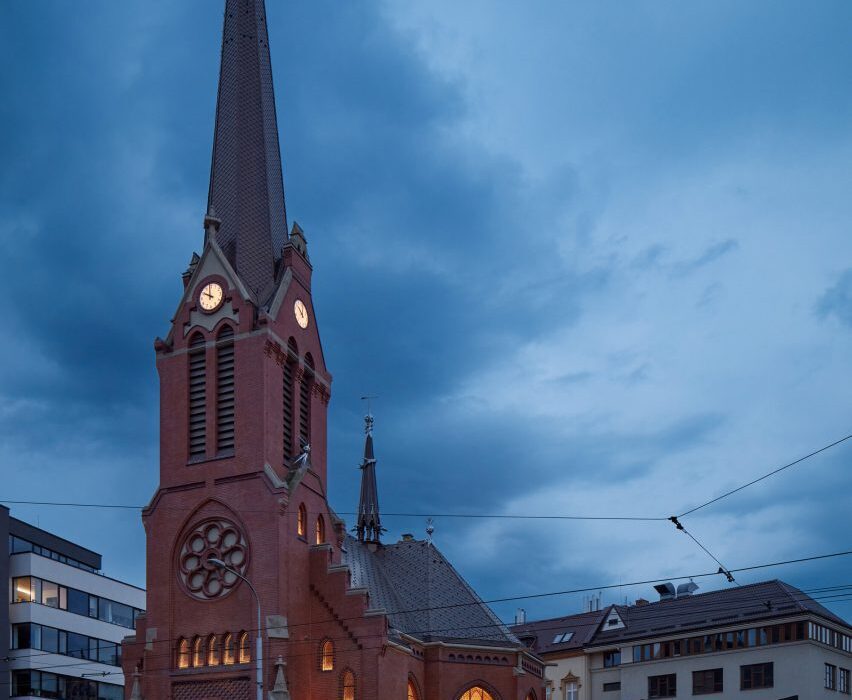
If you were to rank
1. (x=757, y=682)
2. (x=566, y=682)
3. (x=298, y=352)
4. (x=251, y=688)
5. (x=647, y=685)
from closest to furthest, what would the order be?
(x=251, y=688)
(x=298, y=352)
(x=757, y=682)
(x=647, y=685)
(x=566, y=682)

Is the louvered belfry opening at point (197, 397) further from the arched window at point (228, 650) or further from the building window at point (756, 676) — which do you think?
the building window at point (756, 676)

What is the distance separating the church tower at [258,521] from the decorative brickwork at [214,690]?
65 millimetres

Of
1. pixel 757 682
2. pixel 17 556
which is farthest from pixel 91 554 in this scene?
pixel 757 682

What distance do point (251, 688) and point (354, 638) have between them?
5.56 m

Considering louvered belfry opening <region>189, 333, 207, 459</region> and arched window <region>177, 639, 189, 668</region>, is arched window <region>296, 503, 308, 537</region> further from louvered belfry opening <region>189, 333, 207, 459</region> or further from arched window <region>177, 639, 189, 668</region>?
arched window <region>177, 639, 189, 668</region>

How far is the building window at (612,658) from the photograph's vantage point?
93562 mm

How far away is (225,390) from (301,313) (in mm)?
6702

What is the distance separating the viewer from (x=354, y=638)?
5669cm

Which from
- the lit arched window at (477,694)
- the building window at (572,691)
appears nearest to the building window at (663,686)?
Answer: the building window at (572,691)

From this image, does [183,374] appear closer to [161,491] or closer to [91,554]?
[161,491]

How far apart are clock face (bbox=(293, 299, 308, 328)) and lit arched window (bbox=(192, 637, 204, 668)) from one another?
17.2 meters

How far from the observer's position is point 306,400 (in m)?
63.1

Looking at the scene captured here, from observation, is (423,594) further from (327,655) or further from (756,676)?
(756,676)

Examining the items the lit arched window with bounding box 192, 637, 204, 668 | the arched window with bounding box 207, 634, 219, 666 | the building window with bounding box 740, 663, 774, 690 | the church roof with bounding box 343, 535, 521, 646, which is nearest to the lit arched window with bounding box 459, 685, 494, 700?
the church roof with bounding box 343, 535, 521, 646
